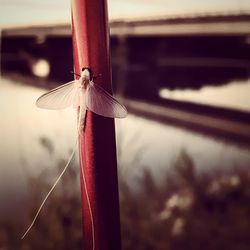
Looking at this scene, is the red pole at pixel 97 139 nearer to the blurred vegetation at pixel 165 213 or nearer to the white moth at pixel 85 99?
the white moth at pixel 85 99

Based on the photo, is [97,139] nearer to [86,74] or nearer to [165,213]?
[86,74]

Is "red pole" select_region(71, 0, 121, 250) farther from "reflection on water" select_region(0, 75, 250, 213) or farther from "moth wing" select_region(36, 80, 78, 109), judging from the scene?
"reflection on water" select_region(0, 75, 250, 213)

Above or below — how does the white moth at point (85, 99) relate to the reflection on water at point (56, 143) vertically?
above

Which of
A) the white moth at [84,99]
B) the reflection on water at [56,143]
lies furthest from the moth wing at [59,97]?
the reflection on water at [56,143]

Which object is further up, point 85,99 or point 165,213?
point 85,99

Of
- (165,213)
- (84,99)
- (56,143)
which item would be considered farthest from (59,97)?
(165,213)
